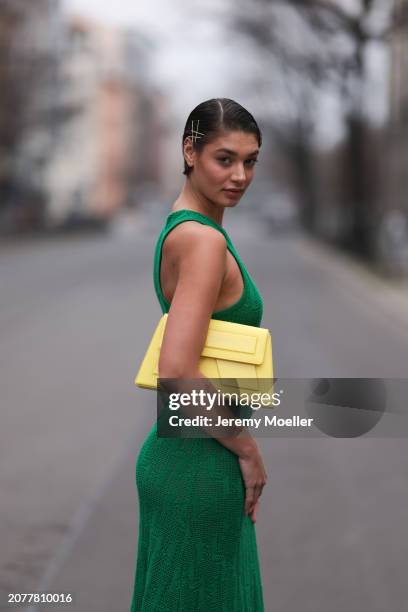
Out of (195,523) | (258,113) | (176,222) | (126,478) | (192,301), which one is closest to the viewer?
(192,301)

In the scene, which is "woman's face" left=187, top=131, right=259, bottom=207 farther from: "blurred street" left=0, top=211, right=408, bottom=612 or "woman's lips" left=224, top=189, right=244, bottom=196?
"blurred street" left=0, top=211, right=408, bottom=612

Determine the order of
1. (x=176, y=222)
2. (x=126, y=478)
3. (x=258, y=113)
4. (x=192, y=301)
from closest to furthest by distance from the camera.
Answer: (x=192, y=301) < (x=176, y=222) < (x=126, y=478) < (x=258, y=113)

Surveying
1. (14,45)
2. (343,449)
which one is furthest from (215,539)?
(14,45)

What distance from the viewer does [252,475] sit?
2389mm

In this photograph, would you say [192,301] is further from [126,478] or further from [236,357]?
[126,478]

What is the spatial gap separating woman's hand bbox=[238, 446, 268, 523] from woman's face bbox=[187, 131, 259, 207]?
55 cm

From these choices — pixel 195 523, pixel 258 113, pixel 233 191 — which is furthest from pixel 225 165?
pixel 258 113

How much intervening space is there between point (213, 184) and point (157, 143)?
130618mm

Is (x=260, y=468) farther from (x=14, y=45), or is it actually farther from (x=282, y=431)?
(x=14, y=45)

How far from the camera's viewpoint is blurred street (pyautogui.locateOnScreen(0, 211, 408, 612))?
14.9 ft

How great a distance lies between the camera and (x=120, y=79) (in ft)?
364

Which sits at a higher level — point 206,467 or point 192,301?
point 192,301

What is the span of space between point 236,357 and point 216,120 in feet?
1.65

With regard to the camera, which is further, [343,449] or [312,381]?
[343,449]
